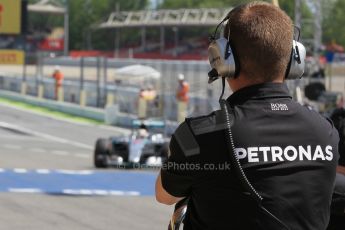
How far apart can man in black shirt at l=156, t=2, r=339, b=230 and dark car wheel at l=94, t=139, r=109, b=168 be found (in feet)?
40.5

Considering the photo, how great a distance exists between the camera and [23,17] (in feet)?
89.1

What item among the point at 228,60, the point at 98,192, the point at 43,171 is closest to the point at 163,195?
the point at 228,60

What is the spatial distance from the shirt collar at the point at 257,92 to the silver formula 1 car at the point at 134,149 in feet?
40.5

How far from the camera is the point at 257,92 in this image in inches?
91.0

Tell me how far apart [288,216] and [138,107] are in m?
22.7

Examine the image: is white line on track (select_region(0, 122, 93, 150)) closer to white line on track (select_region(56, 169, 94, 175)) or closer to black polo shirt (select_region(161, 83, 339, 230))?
white line on track (select_region(56, 169, 94, 175))

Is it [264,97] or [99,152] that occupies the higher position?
[264,97]

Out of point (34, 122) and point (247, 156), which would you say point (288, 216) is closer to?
point (247, 156)

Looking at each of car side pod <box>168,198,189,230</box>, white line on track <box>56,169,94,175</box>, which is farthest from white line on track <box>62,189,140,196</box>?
car side pod <box>168,198,189,230</box>

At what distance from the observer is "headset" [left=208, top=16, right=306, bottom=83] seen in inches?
91.2

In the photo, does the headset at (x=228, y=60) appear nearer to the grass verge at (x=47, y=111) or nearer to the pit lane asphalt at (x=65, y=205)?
the pit lane asphalt at (x=65, y=205)

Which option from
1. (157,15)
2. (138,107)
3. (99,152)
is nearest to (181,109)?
(138,107)

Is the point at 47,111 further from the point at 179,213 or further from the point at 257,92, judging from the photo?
the point at 257,92

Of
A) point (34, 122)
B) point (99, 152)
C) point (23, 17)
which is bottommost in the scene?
point (34, 122)
